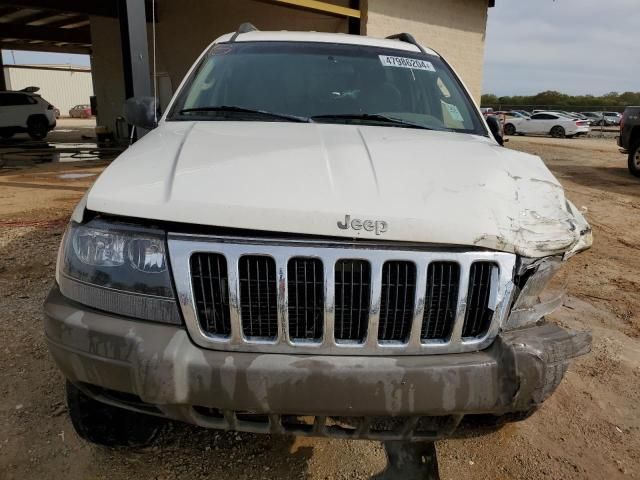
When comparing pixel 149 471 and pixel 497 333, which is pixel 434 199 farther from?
pixel 149 471

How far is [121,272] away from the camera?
5.59ft

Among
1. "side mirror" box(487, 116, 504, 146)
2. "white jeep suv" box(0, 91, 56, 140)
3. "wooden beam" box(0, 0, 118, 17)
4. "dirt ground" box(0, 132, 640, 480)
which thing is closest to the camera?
"dirt ground" box(0, 132, 640, 480)

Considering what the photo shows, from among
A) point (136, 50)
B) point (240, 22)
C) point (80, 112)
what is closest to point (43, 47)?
point (80, 112)

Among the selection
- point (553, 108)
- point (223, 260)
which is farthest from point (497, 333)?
point (553, 108)

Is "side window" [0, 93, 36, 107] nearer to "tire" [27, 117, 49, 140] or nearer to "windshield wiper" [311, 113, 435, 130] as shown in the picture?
"tire" [27, 117, 49, 140]

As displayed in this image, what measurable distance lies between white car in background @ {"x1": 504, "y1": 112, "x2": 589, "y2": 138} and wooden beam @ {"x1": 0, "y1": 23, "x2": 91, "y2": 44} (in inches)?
899

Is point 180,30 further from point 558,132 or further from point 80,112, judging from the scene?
point 80,112

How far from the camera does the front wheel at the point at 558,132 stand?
97.1 feet

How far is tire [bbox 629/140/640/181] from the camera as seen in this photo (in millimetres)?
11121

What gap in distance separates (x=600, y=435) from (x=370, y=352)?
1605mm

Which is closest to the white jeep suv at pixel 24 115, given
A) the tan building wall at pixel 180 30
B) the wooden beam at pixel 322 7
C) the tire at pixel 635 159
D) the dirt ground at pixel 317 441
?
the tan building wall at pixel 180 30

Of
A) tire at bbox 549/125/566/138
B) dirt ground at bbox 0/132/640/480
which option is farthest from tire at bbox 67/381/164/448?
tire at bbox 549/125/566/138

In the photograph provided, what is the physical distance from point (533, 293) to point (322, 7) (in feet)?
38.9

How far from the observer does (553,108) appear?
50.2 metres
